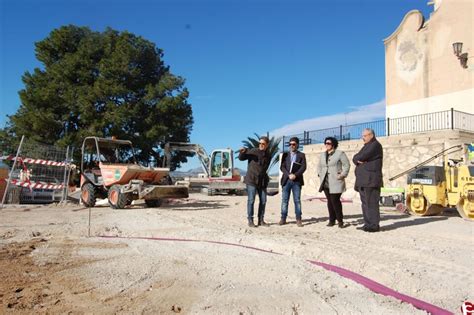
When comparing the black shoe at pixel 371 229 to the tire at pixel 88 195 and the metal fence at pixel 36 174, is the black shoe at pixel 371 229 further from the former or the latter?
the metal fence at pixel 36 174

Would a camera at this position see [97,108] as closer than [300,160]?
No

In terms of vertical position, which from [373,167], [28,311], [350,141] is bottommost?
[28,311]

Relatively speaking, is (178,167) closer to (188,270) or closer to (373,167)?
(373,167)

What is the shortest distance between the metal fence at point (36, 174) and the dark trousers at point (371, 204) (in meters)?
11.3

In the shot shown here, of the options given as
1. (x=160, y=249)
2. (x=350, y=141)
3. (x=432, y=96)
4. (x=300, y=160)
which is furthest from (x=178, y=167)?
(x=160, y=249)

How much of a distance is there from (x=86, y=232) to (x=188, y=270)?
3675mm

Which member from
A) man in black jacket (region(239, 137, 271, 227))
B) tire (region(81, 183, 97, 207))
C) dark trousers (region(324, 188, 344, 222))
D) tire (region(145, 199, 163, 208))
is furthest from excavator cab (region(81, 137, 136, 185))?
dark trousers (region(324, 188, 344, 222))

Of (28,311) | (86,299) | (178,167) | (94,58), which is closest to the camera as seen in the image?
(28,311)

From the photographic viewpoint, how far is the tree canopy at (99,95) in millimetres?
27609

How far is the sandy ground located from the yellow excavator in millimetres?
2285

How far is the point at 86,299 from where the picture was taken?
3805 millimetres

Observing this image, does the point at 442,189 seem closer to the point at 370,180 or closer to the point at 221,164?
the point at 370,180

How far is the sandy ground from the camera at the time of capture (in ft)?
12.3

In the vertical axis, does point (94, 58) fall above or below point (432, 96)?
above
